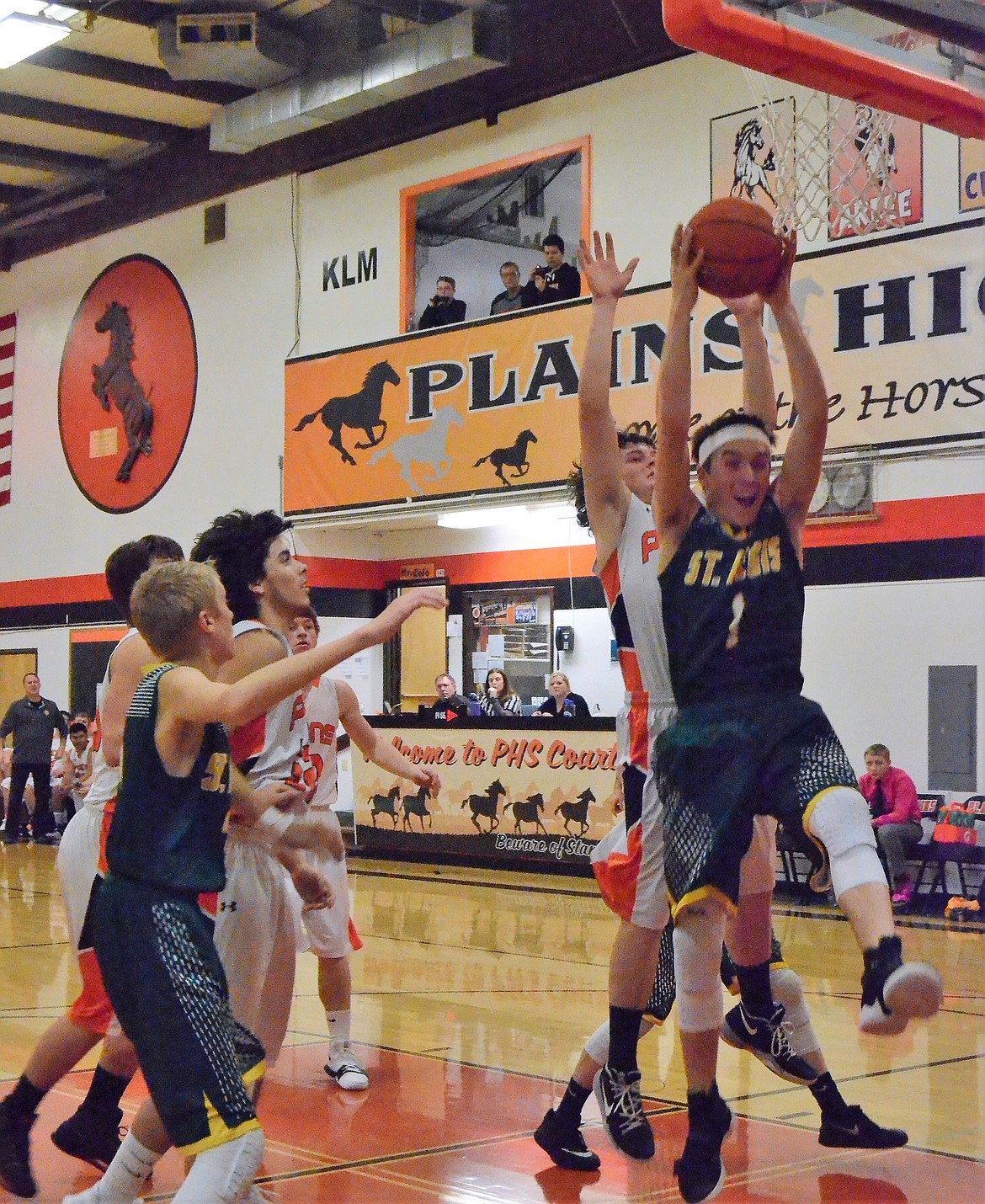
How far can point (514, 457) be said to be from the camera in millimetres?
13242

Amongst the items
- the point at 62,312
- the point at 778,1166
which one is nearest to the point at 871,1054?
the point at 778,1166

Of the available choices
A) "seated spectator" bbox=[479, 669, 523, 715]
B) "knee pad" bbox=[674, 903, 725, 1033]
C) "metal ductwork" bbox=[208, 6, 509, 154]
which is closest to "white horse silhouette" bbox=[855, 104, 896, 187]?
"metal ductwork" bbox=[208, 6, 509, 154]

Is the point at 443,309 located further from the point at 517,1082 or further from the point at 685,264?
the point at 685,264

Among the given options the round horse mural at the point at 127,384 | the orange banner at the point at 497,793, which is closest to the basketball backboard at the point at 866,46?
the orange banner at the point at 497,793

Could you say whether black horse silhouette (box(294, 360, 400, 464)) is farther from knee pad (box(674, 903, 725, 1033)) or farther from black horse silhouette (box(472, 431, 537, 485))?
knee pad (box(674, 903, 725, 1033))

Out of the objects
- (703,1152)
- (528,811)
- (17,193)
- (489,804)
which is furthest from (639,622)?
(17,193)

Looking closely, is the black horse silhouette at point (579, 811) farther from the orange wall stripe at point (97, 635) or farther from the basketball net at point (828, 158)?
the orange wall stripe at point (97, 635)

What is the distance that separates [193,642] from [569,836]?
8926 mm

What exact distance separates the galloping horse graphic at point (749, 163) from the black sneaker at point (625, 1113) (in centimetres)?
857

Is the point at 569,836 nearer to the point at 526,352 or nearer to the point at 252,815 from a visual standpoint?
the point at 526,352

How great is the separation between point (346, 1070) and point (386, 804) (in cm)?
826

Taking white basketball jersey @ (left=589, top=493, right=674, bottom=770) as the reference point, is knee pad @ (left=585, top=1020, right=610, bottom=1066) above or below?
below

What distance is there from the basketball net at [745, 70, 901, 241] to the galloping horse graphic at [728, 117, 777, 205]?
191cm

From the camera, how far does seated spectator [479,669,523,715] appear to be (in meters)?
14.0
